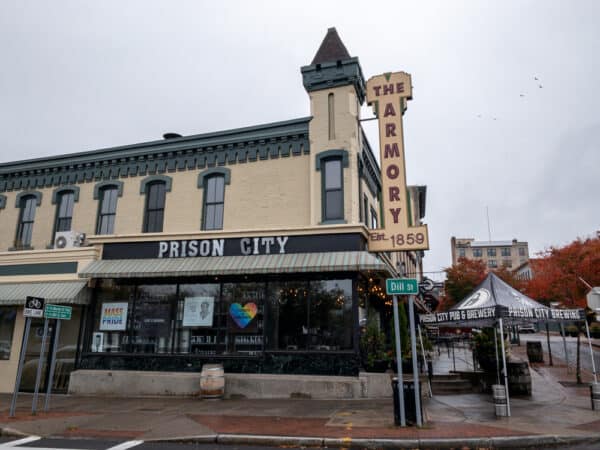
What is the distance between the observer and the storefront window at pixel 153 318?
15.5 metres

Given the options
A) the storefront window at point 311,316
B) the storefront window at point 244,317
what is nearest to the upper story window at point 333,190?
the storefront window at point 311,316

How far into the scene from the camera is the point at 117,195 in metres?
18.3

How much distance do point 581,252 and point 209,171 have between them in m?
27.8

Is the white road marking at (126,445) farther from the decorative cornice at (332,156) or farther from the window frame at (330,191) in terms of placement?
the decorative cornice at (332,156)

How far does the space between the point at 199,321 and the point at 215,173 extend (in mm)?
5346

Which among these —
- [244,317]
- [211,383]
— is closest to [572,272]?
[244,317]

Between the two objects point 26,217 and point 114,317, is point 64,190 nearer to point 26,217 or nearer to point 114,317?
point 26,217

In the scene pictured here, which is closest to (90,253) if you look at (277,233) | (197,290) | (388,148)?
(197,290)

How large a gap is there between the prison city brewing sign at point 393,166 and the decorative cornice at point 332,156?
1.29m

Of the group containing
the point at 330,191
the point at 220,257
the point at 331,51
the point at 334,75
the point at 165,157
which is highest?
the point at 331,51

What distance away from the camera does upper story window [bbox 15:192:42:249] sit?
19.5 meters

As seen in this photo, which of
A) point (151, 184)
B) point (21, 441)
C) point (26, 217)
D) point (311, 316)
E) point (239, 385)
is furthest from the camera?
point (26, 217)

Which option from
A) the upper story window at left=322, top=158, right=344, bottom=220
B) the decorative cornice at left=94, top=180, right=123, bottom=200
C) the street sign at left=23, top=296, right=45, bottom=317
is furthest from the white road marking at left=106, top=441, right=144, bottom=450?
the decorative cornice at left=94, top=180, right=123, bottom=200

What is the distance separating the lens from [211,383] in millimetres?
13633
